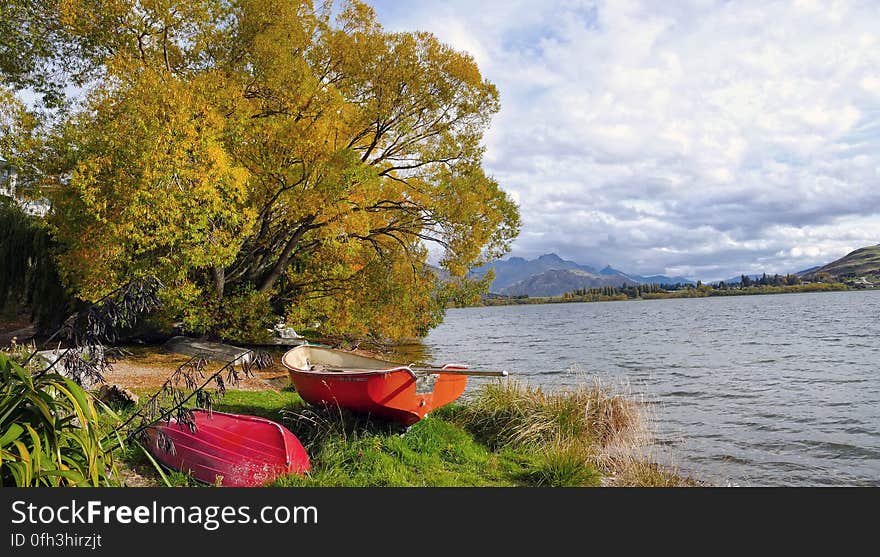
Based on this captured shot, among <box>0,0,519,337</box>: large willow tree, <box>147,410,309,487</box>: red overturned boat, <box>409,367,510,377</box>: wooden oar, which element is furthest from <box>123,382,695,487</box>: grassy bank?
<box>0,0,519,337</box>: large willow tree

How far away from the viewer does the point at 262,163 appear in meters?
20.7

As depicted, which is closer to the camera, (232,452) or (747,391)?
(232,452)

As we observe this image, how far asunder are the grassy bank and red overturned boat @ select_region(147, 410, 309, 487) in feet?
0.78

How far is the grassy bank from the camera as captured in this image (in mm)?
9016

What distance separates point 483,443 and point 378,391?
10.8 ft

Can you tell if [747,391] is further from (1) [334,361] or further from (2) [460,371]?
(1) [334,361]

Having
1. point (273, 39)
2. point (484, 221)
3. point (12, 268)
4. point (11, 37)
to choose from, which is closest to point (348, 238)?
point (484, 221)

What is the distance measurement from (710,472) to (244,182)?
50.1 ft

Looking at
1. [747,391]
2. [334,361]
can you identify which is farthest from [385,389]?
[747,391]

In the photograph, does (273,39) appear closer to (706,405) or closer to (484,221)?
(484,221)

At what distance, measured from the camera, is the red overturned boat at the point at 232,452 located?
25.5 feet

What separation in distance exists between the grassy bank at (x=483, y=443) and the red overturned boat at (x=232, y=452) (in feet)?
0.78

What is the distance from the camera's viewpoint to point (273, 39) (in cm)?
2123
